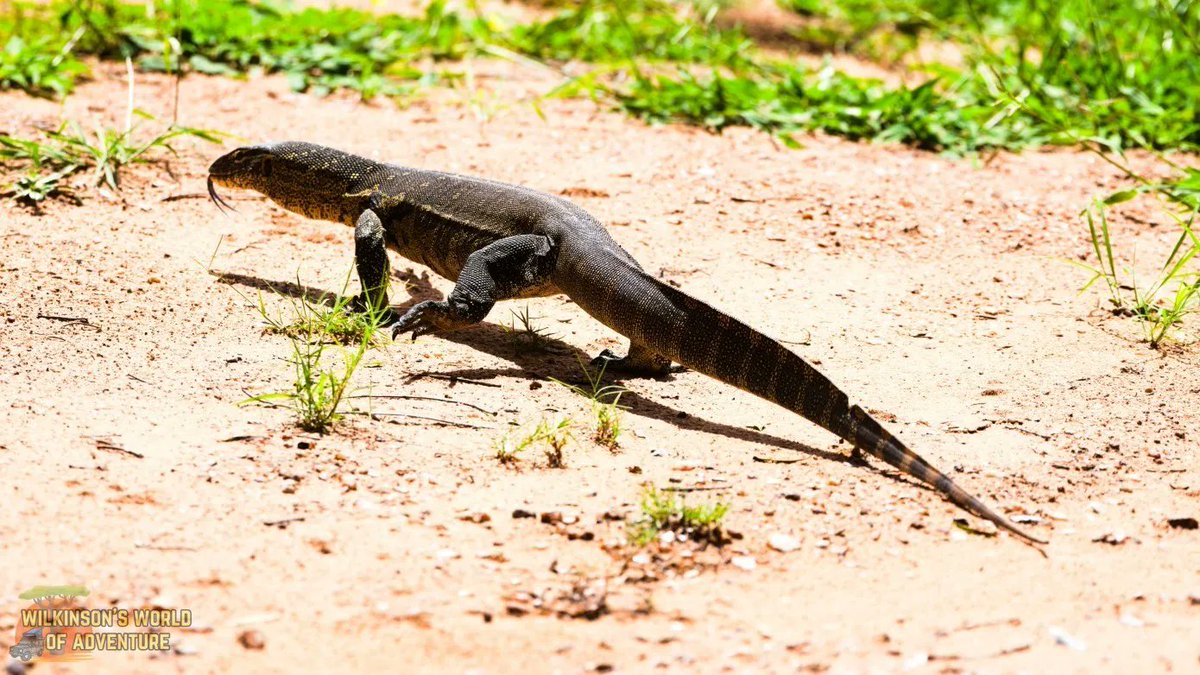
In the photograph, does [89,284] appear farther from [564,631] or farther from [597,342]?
[564,631]

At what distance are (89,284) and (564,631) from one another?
3.23 metres

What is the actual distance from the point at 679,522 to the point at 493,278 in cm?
183

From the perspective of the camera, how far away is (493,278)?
4973 millimetres

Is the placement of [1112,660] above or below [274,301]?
above

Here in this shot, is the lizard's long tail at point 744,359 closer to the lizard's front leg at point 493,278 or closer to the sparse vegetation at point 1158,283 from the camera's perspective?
the lizard's front leg at point 493,278

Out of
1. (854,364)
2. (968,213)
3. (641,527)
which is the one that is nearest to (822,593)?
(641,527)

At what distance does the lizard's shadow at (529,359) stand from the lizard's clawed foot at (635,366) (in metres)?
0.06

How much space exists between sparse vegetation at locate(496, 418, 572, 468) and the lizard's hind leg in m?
0.79

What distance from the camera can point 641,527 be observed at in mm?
3428

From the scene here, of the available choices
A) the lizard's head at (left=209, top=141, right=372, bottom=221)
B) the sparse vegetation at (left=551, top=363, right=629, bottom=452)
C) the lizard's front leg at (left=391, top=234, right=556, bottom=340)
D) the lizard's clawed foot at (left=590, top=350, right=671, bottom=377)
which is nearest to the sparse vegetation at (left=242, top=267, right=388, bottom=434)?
the lizard's front leg at (left=391, top=234, right=556, bottom=340)

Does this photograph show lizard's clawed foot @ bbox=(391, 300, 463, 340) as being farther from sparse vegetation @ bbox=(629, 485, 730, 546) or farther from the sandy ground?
sparse vegetation @ bbox=(629, 485, 730, 546)

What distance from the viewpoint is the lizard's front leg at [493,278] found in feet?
16.3

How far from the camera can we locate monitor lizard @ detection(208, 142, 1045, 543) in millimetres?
4117
